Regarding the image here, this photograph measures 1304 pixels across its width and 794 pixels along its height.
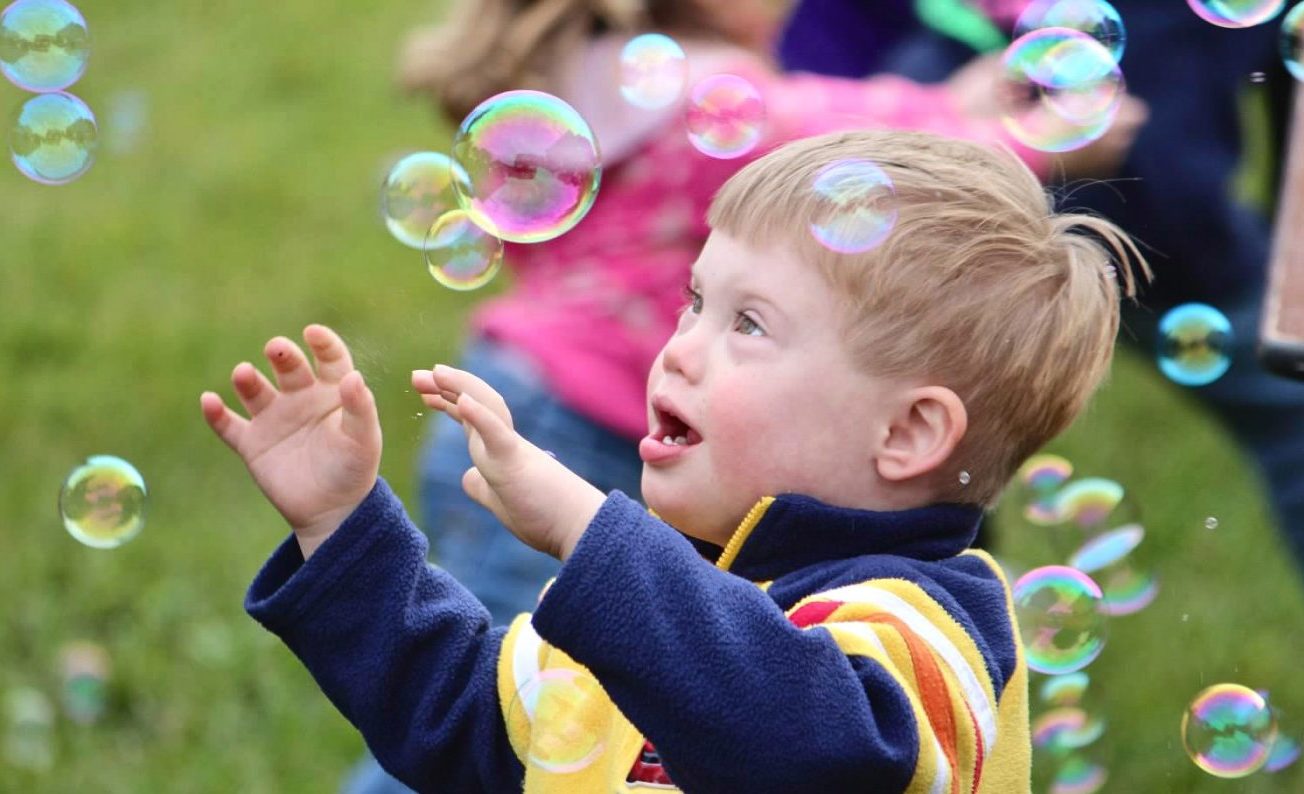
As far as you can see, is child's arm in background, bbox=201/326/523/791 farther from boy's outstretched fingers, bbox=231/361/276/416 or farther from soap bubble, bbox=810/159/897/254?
soap bubble, bbox=810/159/897/254

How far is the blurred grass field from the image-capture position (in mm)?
3418

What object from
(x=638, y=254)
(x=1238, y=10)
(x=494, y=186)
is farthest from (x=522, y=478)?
(x=638, y=254)

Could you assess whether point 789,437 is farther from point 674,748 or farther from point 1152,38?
point 1152,38

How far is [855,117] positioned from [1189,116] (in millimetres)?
647

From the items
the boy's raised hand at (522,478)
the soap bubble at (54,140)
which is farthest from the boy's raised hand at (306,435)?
the soap bubble at (54,140)

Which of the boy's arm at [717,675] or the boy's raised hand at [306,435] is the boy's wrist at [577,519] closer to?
the boy's arm at [717,675]

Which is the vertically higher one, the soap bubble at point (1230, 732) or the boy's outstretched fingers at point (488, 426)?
the boy's outstretched fingers at point (488, 426)

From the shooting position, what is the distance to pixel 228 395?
4.61 meters

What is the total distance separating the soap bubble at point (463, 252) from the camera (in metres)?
2.04

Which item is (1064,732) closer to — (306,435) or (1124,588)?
(1124,588)

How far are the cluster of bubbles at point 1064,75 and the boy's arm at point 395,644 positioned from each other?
97cm

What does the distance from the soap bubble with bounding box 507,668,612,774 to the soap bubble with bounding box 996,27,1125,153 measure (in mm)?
976

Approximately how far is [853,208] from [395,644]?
1.85 ft

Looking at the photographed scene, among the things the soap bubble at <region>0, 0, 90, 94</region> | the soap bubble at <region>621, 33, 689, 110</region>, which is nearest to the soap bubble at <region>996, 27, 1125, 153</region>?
the soap bubble at <region>621, 33, 689, 110</region>
